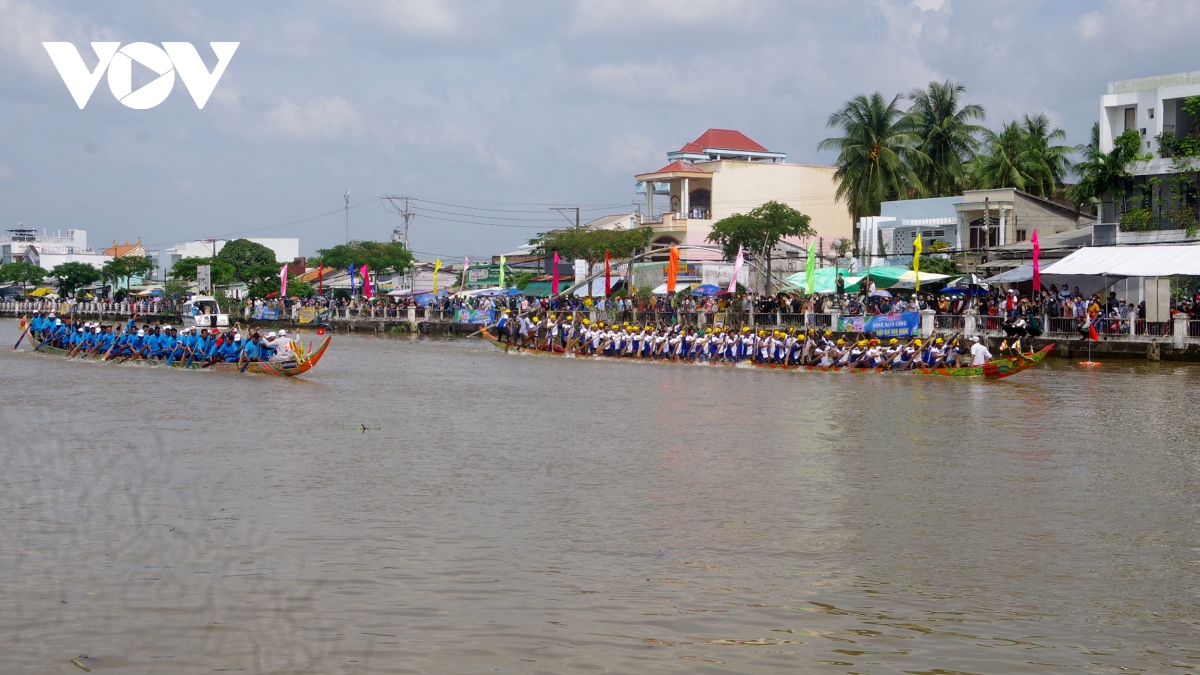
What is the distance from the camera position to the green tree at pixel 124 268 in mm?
86062

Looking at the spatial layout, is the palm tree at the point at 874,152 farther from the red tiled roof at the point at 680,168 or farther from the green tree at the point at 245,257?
the green tree at the point at 245,257

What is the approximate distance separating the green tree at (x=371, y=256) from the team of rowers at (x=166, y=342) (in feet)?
126

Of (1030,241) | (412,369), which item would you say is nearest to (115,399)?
(412,369)

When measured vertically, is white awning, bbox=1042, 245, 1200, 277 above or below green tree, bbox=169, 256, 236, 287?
below

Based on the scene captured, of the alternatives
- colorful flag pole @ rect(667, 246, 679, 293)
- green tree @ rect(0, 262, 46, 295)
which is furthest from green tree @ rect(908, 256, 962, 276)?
green tree @ rect(0, 262, 46, 295)

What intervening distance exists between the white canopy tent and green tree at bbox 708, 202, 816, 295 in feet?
43.0

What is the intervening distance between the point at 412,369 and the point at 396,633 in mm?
23898

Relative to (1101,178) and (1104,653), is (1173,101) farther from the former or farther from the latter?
(1104,653)

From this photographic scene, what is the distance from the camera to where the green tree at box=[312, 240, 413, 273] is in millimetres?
73312

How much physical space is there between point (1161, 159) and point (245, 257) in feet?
196

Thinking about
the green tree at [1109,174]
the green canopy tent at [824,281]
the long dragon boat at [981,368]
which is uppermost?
the green tree at [1109,174]

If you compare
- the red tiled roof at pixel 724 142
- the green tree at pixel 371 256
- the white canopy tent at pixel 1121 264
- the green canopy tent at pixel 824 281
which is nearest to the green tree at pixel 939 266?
the green canopy tent at pixel 824 281

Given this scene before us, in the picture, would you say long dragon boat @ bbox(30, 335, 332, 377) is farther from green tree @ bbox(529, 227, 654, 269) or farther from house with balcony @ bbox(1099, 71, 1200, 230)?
green tree @ bbox(529, 227, 654, 269)

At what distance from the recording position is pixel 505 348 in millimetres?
37656
